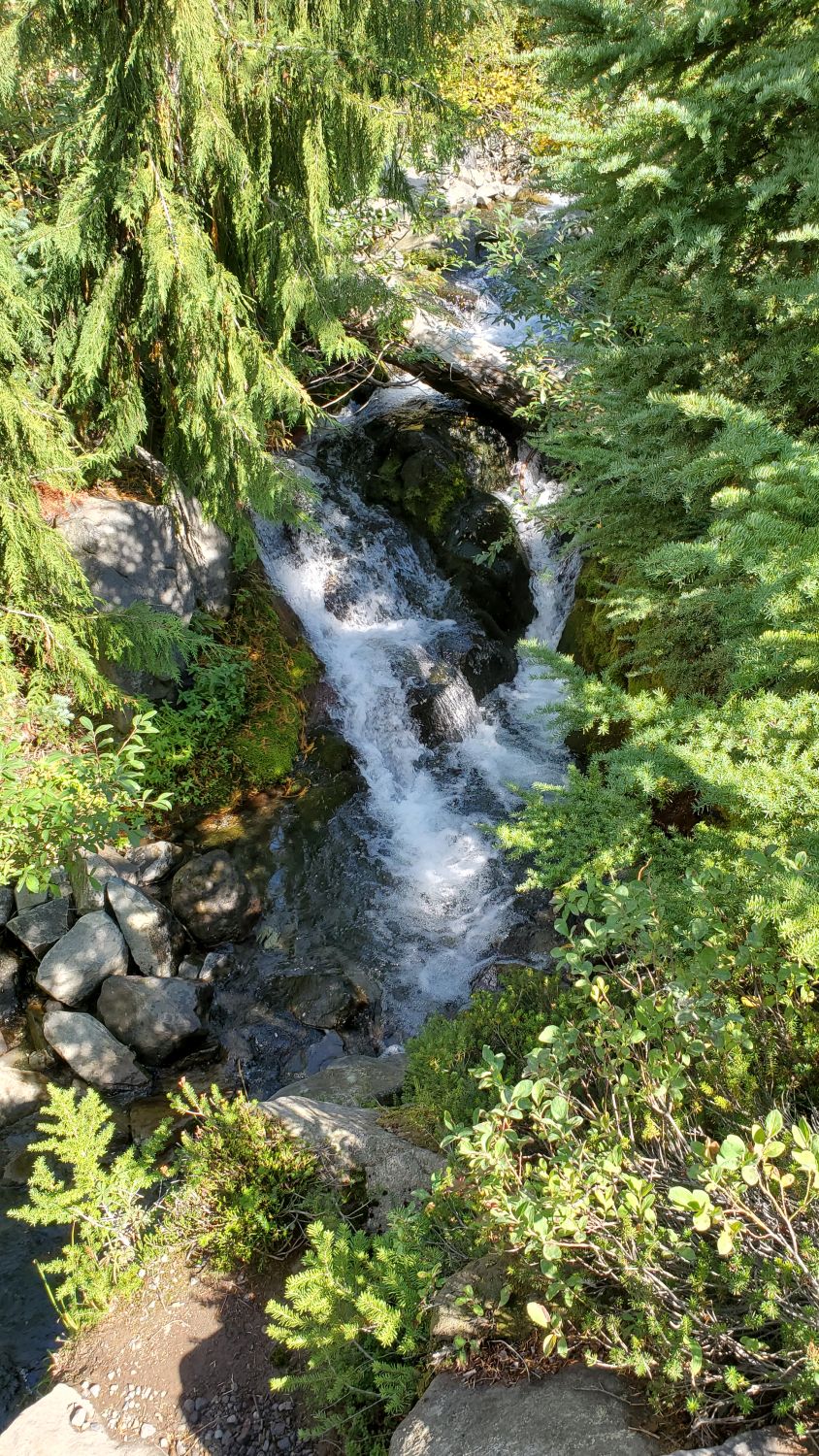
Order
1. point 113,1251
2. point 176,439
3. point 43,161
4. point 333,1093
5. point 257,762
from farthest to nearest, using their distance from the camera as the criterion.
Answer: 1. point 257,762
2. point 43,161
3. point 176,439
4. point 333,1093
5. point 113,1251

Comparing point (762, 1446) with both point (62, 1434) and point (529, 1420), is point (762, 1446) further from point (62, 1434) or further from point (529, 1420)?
point (62, 1434)

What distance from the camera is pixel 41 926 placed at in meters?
6.75

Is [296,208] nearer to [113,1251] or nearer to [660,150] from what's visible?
[660,150]

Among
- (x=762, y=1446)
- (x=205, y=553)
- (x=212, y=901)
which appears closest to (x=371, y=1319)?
(x=762, y=1446)

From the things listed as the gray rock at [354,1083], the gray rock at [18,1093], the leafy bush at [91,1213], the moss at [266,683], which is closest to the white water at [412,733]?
the moss at [266,683]

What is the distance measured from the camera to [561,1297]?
2498 mm

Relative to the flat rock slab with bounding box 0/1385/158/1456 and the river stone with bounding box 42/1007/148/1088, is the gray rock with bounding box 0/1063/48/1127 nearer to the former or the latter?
the river stone with bounding box 42/1007/148/1088

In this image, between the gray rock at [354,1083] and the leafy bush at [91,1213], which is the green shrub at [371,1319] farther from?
the gray rock at [354,1083]

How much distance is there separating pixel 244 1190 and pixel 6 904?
419 centimetres

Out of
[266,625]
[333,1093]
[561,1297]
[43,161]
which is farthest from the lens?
[266,625]

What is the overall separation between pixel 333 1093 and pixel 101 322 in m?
5.96

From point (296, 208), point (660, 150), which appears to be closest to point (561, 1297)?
point (660, 150)

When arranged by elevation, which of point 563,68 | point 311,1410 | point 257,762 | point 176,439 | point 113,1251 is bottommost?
point 311,1410

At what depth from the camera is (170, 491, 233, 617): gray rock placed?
26.8 ft
